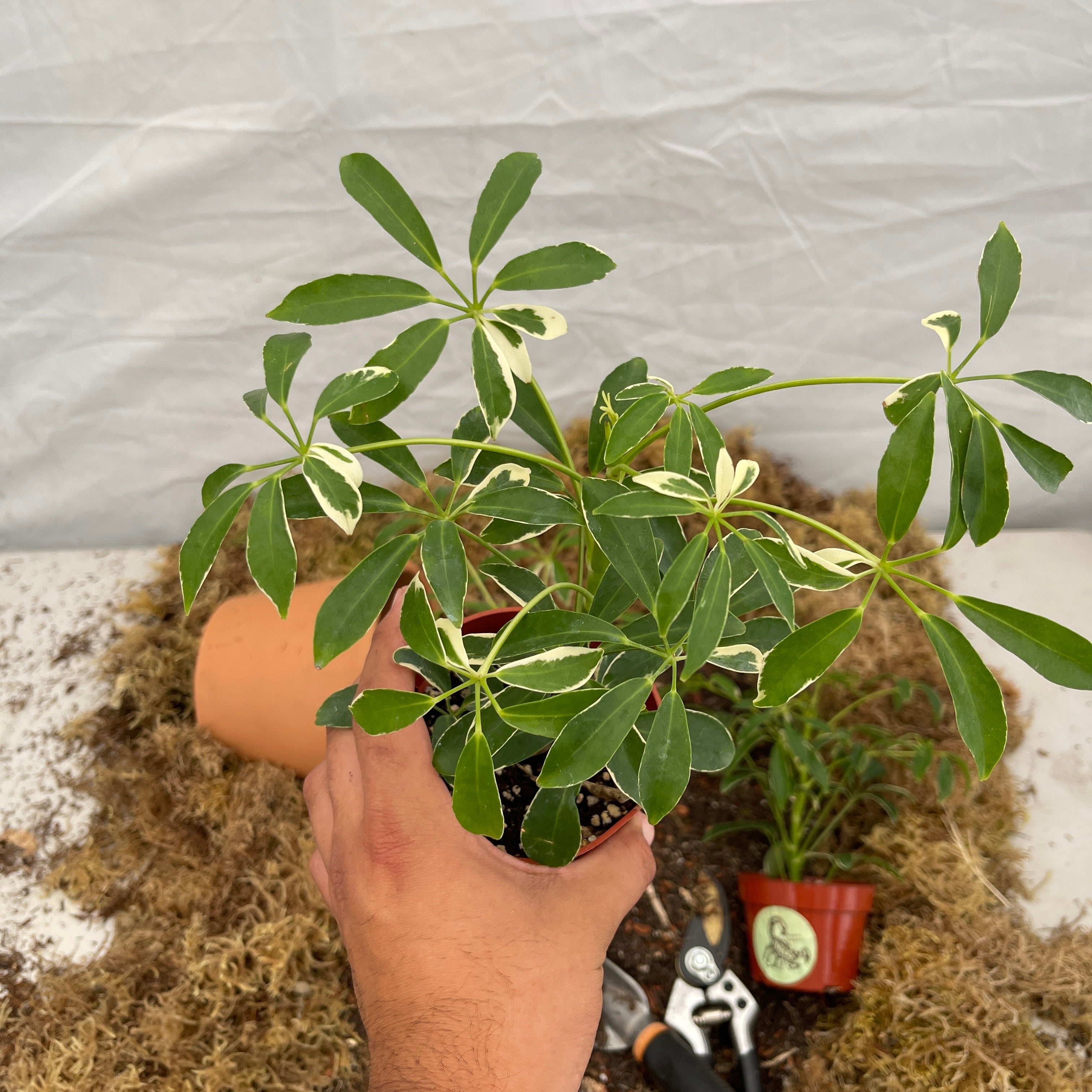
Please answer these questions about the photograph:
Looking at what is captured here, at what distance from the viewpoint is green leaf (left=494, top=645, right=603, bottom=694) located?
489 millimetres

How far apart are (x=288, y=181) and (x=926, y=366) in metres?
0.95

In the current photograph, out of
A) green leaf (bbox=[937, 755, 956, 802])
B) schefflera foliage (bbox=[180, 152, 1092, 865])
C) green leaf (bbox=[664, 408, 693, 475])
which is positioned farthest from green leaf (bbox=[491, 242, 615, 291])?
green leaf (bbox=[937, 755, 956, 802])

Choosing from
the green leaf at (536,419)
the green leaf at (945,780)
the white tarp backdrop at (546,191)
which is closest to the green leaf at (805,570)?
the green leaf at (536,419)

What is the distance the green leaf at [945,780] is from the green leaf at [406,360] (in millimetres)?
806

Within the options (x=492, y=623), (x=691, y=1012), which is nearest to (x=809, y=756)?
(x=691, y=1012)

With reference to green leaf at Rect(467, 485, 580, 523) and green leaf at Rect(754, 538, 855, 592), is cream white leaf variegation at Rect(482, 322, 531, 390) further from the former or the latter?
green leaf at Rect(754, 538, 855, 592)

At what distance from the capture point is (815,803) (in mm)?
1049

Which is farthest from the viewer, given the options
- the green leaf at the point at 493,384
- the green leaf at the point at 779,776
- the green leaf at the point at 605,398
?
the green leaf at the point at 779,776

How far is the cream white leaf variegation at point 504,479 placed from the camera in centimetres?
58

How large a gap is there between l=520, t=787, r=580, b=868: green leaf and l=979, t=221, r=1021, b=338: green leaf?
0.41 meters

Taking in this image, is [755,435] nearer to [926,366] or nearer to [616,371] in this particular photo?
[926,366]

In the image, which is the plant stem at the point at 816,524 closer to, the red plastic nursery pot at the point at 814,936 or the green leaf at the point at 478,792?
the green leaf at the point at 478,792

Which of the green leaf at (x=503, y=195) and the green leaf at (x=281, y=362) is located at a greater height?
the green leaf at (x=503, y=195)

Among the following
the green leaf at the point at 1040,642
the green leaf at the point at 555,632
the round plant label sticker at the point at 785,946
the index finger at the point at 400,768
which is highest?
the green leaf at the point at 1040,642
